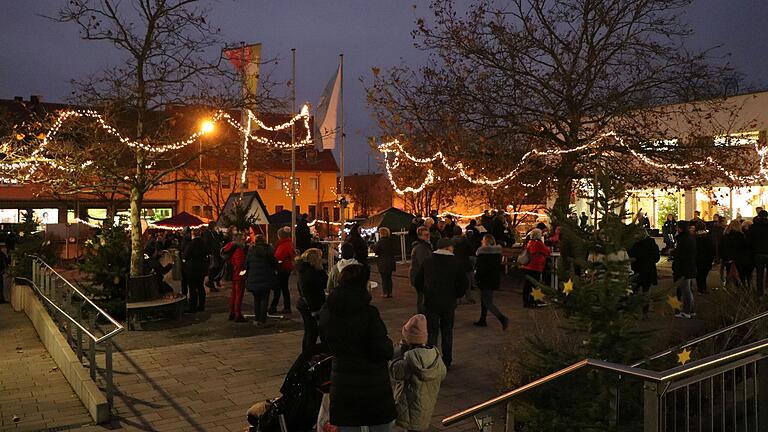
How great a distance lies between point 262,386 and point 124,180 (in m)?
6.73

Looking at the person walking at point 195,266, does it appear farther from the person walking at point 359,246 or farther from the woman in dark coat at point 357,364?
the woman in dark coat at point 357,364

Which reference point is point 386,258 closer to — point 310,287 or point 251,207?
point 310,287

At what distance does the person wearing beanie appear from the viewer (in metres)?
5.22

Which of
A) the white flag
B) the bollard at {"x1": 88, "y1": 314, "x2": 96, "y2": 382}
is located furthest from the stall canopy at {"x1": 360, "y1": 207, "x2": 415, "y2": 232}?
the bollard at {"x1": 88, "y1": 314, "x2": 96, "y2": 382}

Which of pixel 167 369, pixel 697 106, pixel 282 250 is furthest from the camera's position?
pixel 697 106

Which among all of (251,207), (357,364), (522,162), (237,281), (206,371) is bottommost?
(206,371)

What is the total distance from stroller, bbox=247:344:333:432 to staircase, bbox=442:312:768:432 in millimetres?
1013

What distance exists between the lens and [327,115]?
21.8 meters

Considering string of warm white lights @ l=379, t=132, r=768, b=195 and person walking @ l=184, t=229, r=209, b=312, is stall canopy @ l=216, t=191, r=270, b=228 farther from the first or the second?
person walking @ l=184, t=229, r=209, b=312

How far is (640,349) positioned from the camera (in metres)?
4.77

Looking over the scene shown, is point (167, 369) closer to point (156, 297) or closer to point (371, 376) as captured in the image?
point (156, 297)

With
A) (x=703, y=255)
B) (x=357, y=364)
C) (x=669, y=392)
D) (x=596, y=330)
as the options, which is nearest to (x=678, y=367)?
(x=669, y=392)

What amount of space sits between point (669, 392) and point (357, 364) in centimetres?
199

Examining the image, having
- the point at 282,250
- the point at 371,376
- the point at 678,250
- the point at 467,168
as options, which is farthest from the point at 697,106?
the point at 371,376
